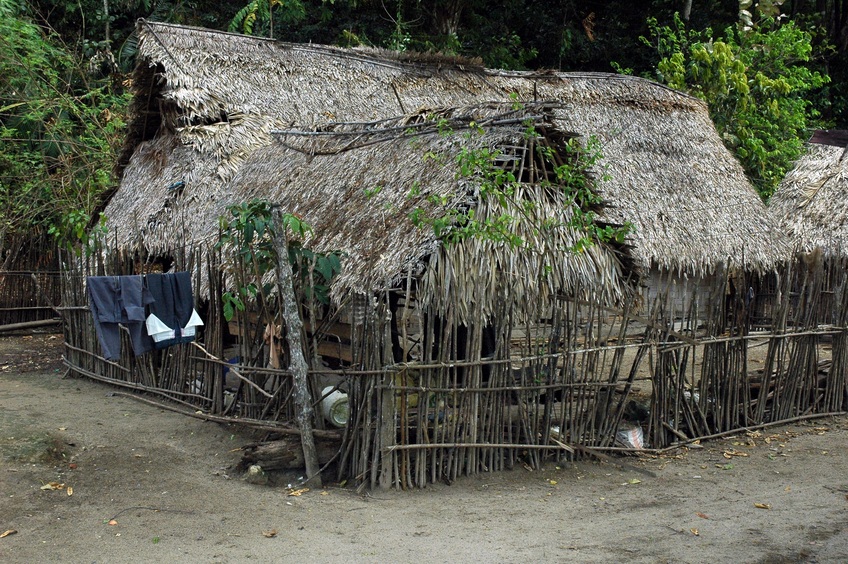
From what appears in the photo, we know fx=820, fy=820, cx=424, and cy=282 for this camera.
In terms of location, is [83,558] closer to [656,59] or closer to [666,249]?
[666,249]

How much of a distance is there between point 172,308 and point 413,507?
307 centimetres

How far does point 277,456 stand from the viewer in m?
5.48

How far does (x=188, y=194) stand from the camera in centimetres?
916

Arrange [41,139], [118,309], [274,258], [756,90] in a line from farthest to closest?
[756,90] < [41,139] < [118,309] < [274,258]

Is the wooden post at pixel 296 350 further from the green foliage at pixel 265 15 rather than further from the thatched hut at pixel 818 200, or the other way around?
the green foliage at pixel 265 15

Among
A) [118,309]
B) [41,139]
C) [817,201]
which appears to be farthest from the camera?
[41,139]

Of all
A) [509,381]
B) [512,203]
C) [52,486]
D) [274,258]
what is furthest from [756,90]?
[52,486]

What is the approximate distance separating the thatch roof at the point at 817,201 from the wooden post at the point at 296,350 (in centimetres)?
789

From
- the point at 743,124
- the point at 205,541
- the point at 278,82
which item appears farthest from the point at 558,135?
the point at 743,124

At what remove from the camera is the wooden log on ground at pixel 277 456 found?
216 inches

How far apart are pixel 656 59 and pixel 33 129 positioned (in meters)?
12.3

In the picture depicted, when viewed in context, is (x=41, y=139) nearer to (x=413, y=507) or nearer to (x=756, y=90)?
(x=413, y=507)

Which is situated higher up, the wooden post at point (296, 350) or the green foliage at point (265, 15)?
the green foliage at point (265, 15)

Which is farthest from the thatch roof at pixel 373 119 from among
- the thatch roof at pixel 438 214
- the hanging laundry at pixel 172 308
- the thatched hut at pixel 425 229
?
the hanging laundry at pixel 172 308
